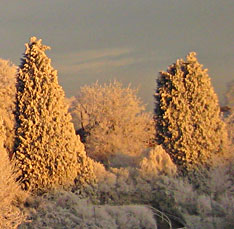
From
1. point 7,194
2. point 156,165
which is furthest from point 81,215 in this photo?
point 156,165

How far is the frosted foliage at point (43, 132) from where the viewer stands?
56.4 feet

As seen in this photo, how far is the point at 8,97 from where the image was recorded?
25375 millimetres

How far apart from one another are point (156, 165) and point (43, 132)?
16.0 feet

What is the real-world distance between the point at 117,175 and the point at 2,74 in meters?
11.9

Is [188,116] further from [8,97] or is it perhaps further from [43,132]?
[8,97]

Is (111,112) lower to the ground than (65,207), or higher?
higher

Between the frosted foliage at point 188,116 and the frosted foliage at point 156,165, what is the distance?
104 centimetres

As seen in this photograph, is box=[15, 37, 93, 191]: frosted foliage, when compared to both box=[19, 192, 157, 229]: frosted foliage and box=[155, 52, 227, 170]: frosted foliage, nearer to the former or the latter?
box=[19, 192, 157, 229]: frosted foliage

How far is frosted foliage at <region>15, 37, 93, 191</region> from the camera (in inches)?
677

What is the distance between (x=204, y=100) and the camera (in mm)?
21000

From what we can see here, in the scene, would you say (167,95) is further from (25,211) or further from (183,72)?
(25,211)

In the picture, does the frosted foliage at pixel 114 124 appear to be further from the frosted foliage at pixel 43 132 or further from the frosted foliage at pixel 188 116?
the frosted foliage at pixel 43 132

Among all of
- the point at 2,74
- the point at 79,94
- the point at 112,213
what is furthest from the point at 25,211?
the point at 79,94

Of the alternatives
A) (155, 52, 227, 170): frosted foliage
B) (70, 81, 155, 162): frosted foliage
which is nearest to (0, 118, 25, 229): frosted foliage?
(155, 52, 227, 170): frosted foliage
